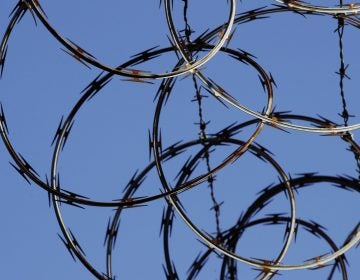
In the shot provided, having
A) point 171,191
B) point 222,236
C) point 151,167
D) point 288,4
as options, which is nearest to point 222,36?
point 288,4

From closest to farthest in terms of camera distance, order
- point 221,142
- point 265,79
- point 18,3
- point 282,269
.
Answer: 1. point 18,3
2. point 282,269
3. point 265,79
4. point 221,142

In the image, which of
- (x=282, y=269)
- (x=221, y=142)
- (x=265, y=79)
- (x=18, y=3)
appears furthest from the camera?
(x=221, y=142)

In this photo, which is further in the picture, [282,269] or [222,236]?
[222,236]

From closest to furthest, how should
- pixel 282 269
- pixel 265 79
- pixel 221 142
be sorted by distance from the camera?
1. pixel 282 269
2. pixel 265 79
3. pixel 221 142

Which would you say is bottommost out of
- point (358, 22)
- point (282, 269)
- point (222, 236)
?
point (282, 269)

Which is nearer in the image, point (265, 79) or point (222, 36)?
point (222, 36)

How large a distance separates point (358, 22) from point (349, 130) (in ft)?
5.42

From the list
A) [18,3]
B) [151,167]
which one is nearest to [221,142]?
[151,167]

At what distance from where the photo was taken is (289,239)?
11398 millimetres

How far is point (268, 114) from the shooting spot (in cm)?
1084

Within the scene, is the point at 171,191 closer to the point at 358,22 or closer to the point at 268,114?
the point at 268,114

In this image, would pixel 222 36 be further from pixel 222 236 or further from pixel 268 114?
pixel 222 236

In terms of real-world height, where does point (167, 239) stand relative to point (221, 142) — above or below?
below

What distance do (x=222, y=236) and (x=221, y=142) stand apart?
3.33 feet
